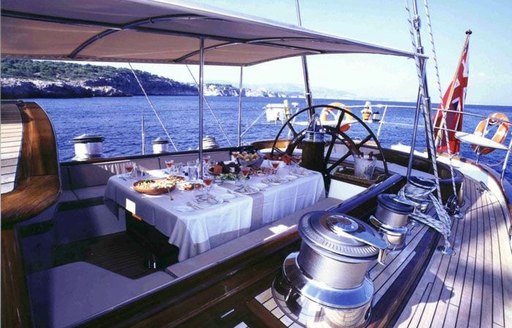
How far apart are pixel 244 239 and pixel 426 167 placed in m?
3.20

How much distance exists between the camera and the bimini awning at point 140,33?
57.7 inches

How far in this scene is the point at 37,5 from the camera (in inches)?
64.8

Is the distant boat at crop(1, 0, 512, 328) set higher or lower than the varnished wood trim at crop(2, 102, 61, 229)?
lower

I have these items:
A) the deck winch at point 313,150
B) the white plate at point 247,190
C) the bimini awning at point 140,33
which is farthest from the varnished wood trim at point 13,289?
the deck winch at point 313,150

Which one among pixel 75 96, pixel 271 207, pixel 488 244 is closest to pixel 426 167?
pixel 488 244

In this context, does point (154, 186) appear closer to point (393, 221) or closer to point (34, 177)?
point (34, 177)

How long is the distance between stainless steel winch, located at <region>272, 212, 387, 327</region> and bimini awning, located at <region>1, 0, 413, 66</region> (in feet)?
2.78

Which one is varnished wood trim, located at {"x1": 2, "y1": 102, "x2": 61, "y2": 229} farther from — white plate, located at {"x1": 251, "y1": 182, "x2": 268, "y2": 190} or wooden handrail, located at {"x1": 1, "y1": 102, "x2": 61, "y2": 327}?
white plate, located at {"x1": 251, "y1": 182, "x2": 268, "y2": 190}

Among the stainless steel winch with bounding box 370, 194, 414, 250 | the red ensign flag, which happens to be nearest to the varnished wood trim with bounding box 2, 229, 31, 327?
the stainless steel winch with bounding box 370, 194, 414, 250

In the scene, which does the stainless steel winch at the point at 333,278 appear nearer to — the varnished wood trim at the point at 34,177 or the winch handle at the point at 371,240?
the winch handle at the point at 371,240

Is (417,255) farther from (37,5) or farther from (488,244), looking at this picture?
(37,5)

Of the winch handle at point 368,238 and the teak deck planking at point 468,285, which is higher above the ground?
the winch handle at point 368,238

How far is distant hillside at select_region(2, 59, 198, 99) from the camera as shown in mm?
44344

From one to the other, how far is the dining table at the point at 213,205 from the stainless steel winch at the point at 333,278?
1180mm
